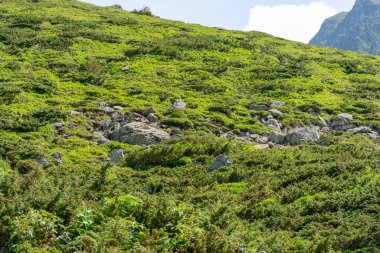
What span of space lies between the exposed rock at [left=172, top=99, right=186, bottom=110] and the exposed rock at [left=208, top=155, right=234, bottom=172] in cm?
1153

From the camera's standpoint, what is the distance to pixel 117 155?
25.7 meters

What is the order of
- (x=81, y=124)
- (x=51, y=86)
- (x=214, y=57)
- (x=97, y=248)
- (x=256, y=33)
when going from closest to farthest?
(x=97, y=248) → (x=81, y=124) → (x=51, y=86) → (x=214, y=57) → (x=256, y=33)

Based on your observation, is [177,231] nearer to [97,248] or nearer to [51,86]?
[97,248]

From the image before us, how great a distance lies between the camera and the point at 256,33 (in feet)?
224

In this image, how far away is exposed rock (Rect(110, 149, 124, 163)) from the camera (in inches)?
1001

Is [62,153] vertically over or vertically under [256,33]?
under

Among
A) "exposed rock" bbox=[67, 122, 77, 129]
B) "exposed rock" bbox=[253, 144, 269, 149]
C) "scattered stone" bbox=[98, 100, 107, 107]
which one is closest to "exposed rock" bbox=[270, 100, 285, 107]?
"exposed rock" bbox=[253, 144, 269, 149]

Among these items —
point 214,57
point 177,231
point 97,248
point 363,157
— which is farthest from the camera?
point 214,57

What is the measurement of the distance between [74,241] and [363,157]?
695 inches

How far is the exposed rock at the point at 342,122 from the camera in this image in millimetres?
34094

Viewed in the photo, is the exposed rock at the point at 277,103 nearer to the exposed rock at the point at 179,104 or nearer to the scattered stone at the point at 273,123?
the scattered stone at the point at 273,123

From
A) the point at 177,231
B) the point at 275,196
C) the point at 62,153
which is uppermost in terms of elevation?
the point at 177,231

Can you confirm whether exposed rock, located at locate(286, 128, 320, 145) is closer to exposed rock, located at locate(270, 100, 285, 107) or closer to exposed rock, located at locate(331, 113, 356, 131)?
exposed rock, located at locate(331, 113, 356, 131)

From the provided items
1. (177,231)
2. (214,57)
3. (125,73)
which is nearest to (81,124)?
(125,73)
